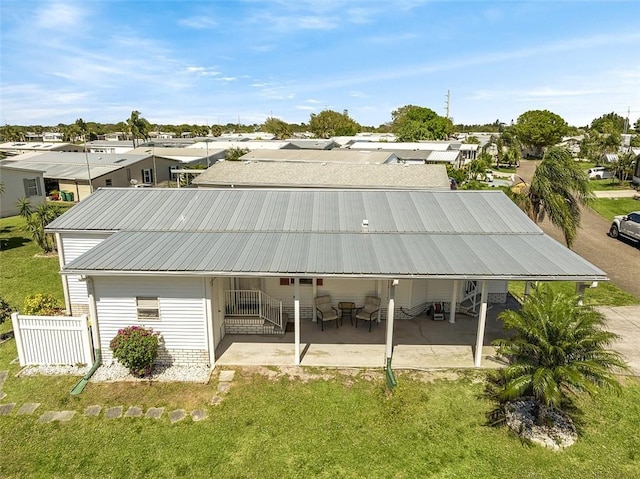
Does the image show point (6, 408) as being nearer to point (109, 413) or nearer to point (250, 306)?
point (109, 413)

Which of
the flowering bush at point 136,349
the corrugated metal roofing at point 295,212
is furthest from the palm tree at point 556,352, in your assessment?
the flowering bush at point 136,349

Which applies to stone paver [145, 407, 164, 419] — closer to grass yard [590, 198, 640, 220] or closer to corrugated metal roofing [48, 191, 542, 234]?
corrugated metal roofing [48, 191, 542, 234]

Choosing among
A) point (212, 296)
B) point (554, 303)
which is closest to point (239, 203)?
point (212, 296)

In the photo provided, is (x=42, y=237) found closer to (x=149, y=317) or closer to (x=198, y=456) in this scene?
(x=149, y=317)

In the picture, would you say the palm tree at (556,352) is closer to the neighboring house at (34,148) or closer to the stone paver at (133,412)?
the stone paver at (133,412)

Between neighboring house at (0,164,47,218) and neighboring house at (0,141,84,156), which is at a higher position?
neighboring house at (0,141,84,156)

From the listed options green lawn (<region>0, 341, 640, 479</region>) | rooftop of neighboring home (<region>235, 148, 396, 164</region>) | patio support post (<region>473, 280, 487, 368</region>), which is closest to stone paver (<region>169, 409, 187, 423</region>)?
green lawn (<region>0, 341, 640, 479</region>)
